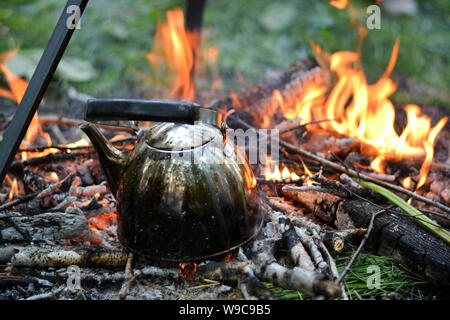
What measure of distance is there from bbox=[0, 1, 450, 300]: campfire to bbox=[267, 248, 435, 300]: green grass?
43 millimetres

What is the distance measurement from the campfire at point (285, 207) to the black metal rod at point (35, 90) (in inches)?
11.5

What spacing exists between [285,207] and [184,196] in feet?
2.74

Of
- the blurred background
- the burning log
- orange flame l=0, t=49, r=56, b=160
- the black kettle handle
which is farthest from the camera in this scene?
the blurred background

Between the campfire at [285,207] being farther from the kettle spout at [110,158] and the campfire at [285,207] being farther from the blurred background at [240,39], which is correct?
the blurred background at [240,39]

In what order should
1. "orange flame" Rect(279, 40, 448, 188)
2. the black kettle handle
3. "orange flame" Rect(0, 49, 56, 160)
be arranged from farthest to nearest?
"orange flame" Rect(0, 49, 56, 160) → "orange flame" Rect(279, 40, 448, 188) → the black kettle handle

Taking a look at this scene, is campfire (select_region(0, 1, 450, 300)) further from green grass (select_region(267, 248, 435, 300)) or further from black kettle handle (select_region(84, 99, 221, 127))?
black kettle handle (select_region(84, 99, 221, 127))

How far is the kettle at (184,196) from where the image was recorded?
4.77ft

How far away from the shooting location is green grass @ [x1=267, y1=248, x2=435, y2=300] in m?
1.47

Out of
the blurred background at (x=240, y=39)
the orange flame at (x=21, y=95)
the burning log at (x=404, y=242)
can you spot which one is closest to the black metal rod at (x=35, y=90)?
the orange flame at (x=21, y=95)

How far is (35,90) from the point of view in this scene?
1433 millimetres

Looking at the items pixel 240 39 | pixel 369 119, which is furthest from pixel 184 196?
pixel 240 39

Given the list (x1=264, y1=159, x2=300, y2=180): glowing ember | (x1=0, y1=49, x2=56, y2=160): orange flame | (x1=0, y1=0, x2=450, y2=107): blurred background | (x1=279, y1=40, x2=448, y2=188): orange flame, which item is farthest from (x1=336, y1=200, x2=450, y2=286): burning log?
(x1=0, y1=0, x2=450, y2=107): blurred background

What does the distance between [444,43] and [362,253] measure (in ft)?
18.8
